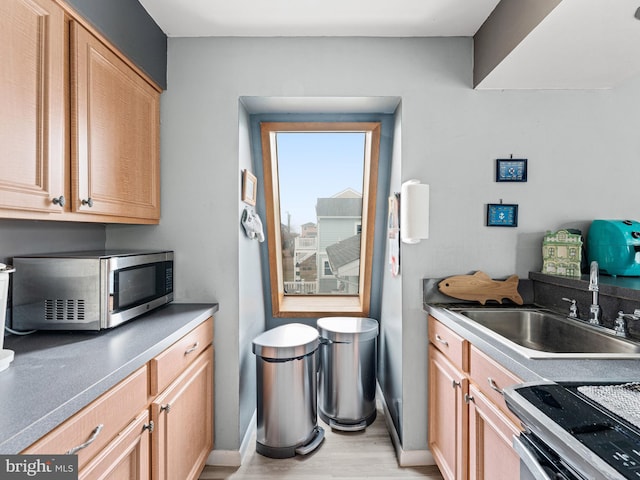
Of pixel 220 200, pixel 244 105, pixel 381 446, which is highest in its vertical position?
pixel 244 105

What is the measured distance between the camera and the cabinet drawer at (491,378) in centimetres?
125

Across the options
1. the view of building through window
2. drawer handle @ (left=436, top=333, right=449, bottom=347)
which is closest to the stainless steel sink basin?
drawer handle @ (left=436, top=333, right=449, bottom=347)

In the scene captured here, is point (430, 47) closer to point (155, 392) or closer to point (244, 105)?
point (244, 105)

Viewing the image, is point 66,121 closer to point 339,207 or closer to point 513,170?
point 339,207

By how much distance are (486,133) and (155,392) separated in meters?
2.10

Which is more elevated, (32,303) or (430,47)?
(430,47)

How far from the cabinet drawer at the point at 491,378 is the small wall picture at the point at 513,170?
3.45 feet

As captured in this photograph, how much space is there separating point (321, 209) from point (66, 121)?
1.79 meters

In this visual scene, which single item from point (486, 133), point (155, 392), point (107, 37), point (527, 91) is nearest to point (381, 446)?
point (155, 392)

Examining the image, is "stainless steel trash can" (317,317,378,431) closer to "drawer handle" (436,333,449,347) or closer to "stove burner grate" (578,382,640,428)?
"drawer handle" (436,333,449,347)

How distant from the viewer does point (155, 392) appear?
1364mm

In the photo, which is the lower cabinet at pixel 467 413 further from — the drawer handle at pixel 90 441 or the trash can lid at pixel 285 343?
the drawer handle at pixel 90 441

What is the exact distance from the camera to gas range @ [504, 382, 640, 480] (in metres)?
0.71

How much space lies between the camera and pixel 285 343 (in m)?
2.18
